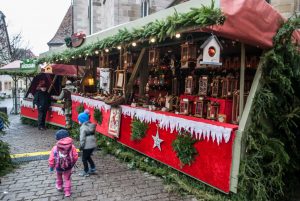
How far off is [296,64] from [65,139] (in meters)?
4.23

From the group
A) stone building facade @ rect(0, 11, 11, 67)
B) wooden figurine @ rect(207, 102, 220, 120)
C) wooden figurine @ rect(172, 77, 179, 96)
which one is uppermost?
stone building facade @ rect(0, 11, 11, 67)

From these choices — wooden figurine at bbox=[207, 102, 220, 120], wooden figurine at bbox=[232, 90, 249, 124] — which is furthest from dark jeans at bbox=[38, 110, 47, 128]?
wooden figurine at bbox=[232, 90, 249, 124]

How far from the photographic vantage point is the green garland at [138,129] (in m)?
7.11

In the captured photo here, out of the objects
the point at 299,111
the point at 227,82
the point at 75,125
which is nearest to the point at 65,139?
the point at 227,82

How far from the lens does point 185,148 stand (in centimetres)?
570

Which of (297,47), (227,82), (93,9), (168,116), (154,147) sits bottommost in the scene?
(154,147)

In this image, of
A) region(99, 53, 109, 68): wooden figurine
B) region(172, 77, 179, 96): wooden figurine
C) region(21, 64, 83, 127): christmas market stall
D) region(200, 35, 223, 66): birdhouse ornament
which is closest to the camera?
region(200, 35, 223, 66): birdhouse ornament

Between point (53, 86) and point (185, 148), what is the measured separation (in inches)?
372

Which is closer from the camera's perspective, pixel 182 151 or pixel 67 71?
pixel 182 151

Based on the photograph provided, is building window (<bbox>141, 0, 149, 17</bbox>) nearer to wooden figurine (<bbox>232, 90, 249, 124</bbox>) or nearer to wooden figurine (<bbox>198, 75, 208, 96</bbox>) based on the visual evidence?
wooden figurine (<bbox>198, 75, 208, 96</bbox>)

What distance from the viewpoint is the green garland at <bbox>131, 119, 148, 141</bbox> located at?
7113 mm

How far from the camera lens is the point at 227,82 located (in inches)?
237

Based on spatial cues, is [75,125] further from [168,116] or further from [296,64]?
[296,64]

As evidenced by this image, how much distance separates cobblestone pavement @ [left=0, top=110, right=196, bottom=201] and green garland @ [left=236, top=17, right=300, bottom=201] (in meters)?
1.21
